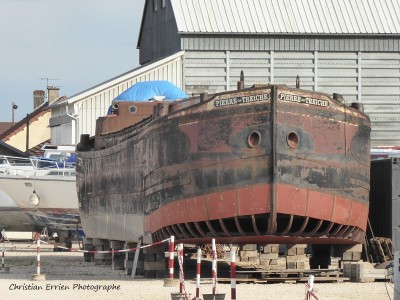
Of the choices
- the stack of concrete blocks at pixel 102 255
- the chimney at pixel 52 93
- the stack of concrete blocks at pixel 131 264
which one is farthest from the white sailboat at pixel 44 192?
the chimney at pixel 52 93

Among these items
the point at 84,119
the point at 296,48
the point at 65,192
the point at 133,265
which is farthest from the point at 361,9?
the point at 133,265

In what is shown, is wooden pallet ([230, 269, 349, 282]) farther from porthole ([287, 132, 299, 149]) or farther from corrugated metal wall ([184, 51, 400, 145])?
corrugated metal wall ([184, 51, 400, 145])

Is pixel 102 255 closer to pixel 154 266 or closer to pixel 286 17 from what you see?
pixel 154 266

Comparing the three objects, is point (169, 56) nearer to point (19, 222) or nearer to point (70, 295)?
point (19, 222)

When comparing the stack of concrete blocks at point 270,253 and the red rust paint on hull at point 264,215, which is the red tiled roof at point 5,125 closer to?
the stack of concrete blocks at point 270,253

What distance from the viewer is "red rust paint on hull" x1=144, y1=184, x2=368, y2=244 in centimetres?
2400

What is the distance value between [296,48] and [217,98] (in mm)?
32062

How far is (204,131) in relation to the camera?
24.6 m

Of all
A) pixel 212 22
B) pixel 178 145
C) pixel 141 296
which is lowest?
pixel 141 296

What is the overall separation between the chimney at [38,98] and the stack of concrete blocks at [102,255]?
58.9 m

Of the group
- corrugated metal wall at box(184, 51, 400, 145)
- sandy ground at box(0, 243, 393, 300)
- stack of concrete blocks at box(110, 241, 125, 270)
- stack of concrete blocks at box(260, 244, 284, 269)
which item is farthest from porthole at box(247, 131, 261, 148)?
corrugated metal wall at box(184, 51, 400, 145)

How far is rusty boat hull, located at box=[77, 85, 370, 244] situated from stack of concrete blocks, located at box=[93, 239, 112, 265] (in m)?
7.55

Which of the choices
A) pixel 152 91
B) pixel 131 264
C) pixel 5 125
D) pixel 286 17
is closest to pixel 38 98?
pixel 5 125

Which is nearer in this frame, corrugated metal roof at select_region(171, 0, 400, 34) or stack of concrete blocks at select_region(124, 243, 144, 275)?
stack of concrete blocks at select_region(124, 243, 144, 275)
